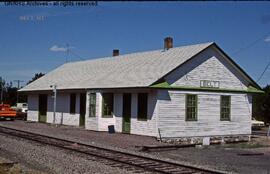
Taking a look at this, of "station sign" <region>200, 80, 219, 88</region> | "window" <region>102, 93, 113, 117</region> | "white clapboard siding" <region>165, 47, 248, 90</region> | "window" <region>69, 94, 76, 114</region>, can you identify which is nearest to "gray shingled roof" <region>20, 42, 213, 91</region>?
"white clapboard siding" <region>165, 47, 248, 90</region>

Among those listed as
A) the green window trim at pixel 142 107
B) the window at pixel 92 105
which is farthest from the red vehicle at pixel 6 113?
the green window trim at pixel 142 107

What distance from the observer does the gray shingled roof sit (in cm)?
2447

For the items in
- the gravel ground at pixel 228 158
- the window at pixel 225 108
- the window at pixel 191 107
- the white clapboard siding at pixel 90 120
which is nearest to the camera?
the gravel ground at pixel 228 158

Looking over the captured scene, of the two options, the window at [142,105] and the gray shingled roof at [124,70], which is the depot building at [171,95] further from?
the gray shingled roof at [124,70]

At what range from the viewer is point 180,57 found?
82.6 ft

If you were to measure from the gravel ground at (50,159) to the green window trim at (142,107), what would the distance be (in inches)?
253

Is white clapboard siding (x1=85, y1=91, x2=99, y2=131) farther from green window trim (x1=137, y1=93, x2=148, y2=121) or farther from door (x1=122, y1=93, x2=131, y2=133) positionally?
green window trim (x1=137, y1=93, x2=148, y2=121)

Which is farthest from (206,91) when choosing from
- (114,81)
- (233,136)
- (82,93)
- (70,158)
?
(70,158)

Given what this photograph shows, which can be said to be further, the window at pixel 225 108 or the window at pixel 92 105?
the window at pixel 92 105

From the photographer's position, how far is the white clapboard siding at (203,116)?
23.0 m

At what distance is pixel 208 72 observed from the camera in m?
25.3

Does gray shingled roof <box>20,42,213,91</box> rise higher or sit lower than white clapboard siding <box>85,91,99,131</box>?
higher

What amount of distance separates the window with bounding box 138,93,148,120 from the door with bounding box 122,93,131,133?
1.08m

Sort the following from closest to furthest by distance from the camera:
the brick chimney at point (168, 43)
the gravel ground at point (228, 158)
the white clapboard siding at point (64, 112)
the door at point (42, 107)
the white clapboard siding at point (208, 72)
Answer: the gravel ground at point (228, 158), the white clapboard siding at point (208, 72), the brick chimney at point (168, 43), the white clapboard siding at point (64, 112), the door at point (42, 107)
